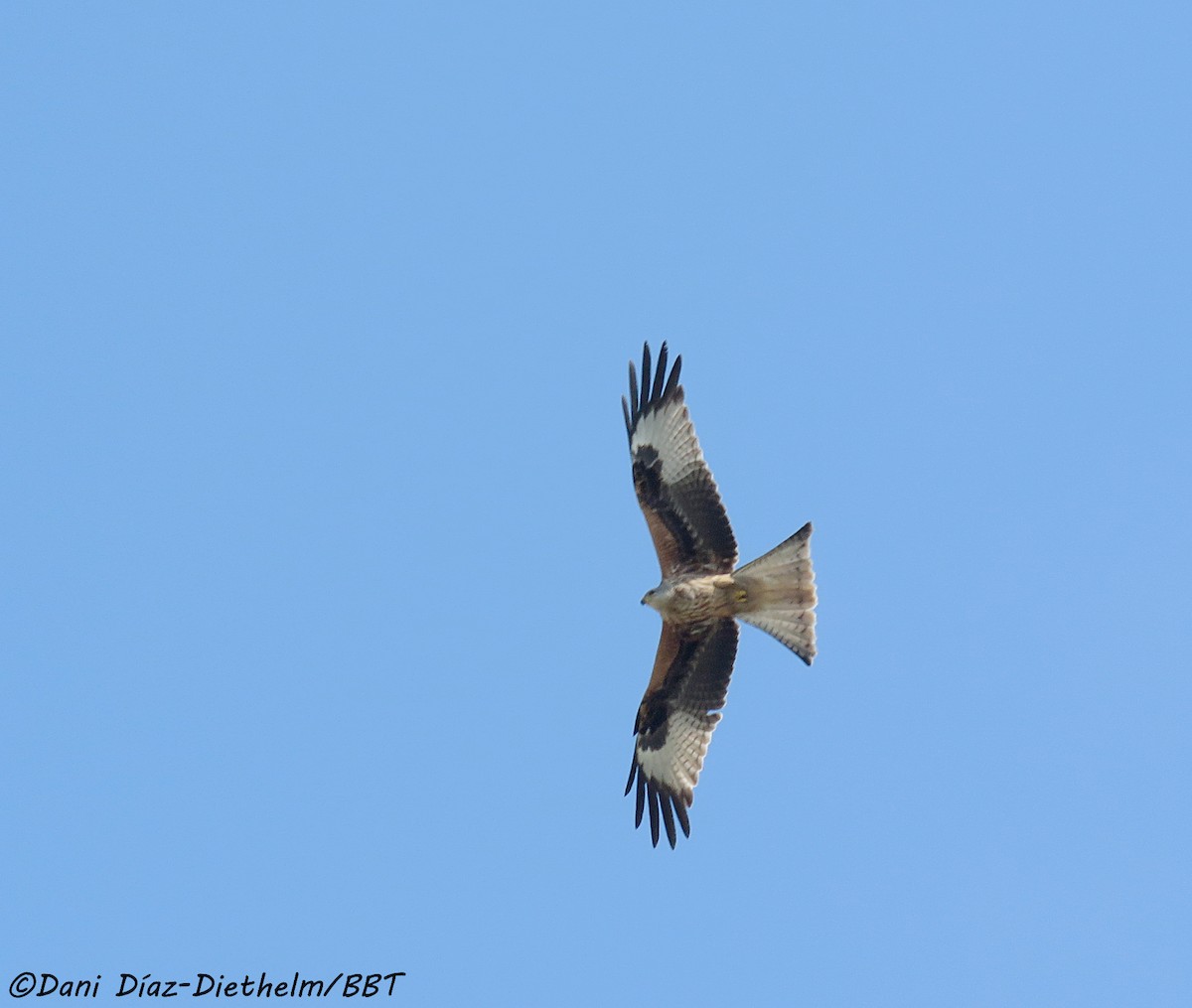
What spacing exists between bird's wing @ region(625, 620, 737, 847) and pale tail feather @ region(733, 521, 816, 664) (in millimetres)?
461

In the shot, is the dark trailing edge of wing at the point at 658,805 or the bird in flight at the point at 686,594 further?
the dark trailing edge of wing at the point at 658,805

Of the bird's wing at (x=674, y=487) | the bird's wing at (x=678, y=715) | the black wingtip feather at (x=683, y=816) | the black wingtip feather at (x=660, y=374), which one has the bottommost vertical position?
the black wingtip feather at (x=683, y=816)

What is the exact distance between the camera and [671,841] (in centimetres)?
1139

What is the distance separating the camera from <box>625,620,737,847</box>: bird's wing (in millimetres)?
10930

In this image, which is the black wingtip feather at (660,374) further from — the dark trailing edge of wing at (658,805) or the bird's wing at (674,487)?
the dark trailing edge of wing at (658,805)

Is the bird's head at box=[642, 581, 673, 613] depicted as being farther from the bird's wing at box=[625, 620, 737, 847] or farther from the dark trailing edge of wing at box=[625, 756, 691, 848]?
the dark trailing edge of wing at box=[625, 756, 691, 848]

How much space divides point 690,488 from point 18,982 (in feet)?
18.7

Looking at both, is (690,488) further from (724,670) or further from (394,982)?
(394,982)

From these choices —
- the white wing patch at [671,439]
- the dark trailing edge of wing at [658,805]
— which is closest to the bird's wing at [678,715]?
the dark trailing edge of wing at [658,805]

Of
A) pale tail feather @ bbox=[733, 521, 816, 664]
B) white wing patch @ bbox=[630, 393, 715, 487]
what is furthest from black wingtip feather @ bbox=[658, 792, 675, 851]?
white wing patch @ bbox=[630, 393, 715, 487]

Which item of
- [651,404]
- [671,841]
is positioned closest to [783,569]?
[651,404]

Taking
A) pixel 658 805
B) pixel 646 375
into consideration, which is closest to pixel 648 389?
pixel 646 375

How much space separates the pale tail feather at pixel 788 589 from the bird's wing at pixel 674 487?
0.92 ft

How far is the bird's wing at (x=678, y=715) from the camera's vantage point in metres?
10.9
